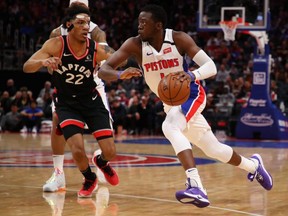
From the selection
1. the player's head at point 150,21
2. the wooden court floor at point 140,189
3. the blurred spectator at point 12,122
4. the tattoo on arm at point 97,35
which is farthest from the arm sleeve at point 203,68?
the blurred spectator at point 12,122

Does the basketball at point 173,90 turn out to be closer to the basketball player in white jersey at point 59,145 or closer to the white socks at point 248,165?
the white socks at point 248,165

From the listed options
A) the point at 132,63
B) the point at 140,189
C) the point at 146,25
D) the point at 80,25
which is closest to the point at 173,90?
the point at 146,25

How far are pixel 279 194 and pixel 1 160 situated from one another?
5.02 m

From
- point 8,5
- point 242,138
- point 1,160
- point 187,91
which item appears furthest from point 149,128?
point 187,91

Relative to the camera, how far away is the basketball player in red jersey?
22.2ft

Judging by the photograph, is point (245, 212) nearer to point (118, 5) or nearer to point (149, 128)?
point (149, 128)

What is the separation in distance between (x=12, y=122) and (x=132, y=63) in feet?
16.0

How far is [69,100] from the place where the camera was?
685 cm

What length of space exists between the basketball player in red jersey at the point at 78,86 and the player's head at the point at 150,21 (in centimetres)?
83

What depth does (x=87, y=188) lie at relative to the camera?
6.80 m

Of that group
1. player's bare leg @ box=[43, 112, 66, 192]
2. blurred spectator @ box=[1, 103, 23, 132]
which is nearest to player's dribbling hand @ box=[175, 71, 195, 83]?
player's bare leg @ box=[43, 112, 66, 192]

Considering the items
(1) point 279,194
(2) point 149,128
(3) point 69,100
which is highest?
(3) point 69,100

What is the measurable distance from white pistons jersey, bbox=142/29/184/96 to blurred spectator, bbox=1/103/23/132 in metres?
13.7

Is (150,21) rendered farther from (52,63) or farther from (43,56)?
(43,56)
